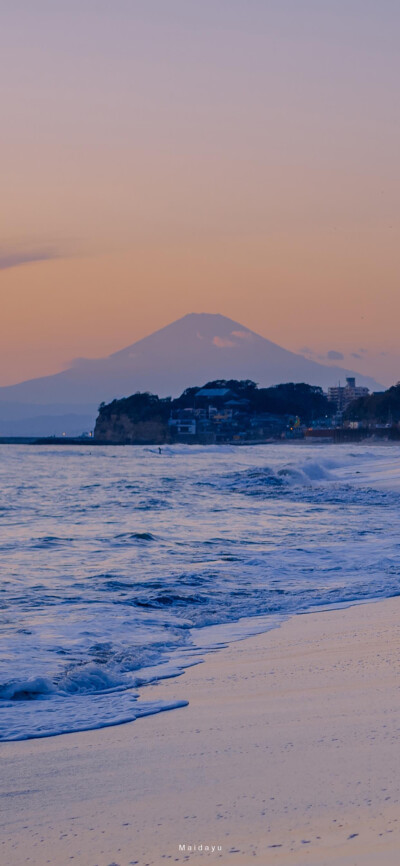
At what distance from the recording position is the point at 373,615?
6.27 m

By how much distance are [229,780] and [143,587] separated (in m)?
5.10

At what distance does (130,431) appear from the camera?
185250mm

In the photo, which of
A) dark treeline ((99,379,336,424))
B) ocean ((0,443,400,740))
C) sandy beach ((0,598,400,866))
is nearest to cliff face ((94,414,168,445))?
dark treeline ((99,379,336,424))

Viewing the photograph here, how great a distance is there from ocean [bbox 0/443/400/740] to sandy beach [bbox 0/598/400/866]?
36cm

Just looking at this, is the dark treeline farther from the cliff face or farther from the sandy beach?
the sandy beach

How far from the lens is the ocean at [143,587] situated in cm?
441

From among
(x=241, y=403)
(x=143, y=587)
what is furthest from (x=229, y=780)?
(x=241, y=403)

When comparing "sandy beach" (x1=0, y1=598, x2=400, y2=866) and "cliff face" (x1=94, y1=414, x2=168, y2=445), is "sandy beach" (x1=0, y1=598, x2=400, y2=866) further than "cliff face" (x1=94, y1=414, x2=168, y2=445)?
No

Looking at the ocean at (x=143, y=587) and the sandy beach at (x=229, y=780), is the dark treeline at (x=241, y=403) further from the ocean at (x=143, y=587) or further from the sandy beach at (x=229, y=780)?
the sandy beach at (x=229, y=780)

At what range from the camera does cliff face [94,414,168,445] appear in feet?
594

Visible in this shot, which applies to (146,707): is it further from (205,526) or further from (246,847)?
(205,526)

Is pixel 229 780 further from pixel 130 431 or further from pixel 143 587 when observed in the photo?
pixel 130 431

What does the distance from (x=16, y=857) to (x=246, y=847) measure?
2.22ft

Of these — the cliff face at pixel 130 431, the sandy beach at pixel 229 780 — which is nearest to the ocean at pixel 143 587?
the sandy beach at pixel 229 780
